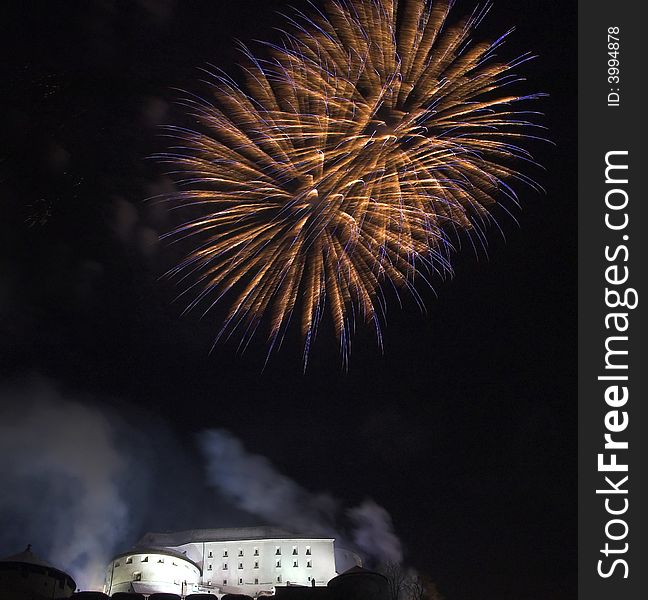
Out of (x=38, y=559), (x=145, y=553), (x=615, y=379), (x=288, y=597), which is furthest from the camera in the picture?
(x=145, y=553)

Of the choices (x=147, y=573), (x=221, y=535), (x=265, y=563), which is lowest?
(x=147, y=573)

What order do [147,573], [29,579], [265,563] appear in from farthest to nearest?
[265,563]
[147,573]
[29,579]

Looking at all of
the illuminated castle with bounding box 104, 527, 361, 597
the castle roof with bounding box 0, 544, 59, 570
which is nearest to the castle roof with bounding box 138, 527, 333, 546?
the illuminated castle with bounding box 104, 527, 361, 597

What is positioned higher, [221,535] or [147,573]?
[221,535]

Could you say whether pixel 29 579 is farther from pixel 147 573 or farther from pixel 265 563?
pixel 265 563

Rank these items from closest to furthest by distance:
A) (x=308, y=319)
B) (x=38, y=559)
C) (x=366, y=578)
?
(x=308, y=319) → (x=366, y=578) → (x=38, y=559)

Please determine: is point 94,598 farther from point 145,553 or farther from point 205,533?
point 205,533

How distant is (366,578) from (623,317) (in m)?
30.3

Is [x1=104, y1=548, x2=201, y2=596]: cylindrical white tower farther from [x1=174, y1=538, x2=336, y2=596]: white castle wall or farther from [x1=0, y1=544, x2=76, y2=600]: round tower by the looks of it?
[x1=0, y1=544, x2=76, y2=600]: round tower

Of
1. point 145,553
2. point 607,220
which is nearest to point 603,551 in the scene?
point 607,220

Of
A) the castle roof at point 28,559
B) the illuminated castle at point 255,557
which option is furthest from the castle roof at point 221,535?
the castle roof at point 28,559

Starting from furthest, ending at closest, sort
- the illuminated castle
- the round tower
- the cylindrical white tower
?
the illuminated castle, the cylindrical white tower, the round tower

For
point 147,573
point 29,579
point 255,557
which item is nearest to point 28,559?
point 29,579

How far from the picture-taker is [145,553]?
65.9 m
